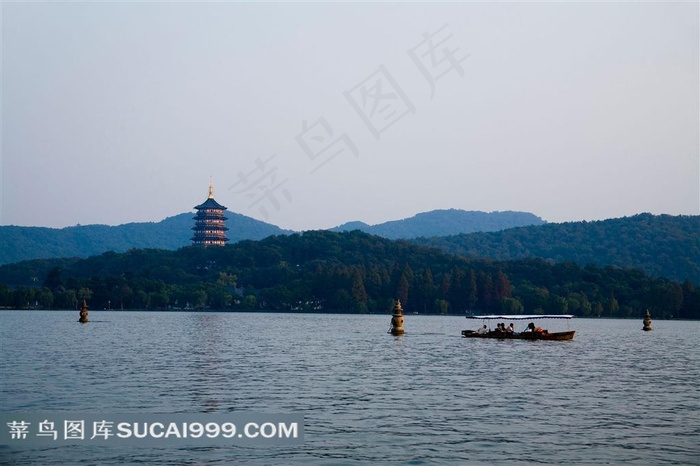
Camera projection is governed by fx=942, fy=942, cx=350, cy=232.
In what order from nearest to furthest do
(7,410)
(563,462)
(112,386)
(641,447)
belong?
(563,462) → (641,447) → (7,410) → (112,386)

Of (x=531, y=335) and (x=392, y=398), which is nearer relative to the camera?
(x=392, y=398)

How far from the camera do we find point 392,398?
142 ft

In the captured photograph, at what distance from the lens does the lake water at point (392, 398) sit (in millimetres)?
29594

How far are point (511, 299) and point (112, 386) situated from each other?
160122mm

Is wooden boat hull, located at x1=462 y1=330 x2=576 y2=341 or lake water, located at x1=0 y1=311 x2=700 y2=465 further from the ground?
wooden boat hull, located at x1=462 y1=330 x2=576 y2=341

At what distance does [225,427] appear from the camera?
33375mm

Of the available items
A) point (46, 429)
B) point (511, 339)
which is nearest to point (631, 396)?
point (46, 429)

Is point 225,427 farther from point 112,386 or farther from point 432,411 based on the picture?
point 112,386

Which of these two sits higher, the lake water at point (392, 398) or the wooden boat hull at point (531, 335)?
the wooden boat hull at point (531, 335)

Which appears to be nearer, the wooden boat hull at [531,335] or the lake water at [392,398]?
the lake water at [392,398]

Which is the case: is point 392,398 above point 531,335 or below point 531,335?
below

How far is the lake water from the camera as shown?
29594mm

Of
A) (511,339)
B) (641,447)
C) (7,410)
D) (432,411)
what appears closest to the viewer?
(641,447)

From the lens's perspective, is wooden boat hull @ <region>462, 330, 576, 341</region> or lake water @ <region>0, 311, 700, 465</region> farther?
wooden boat hull @ <region>462, 330, 576, 341</region>
